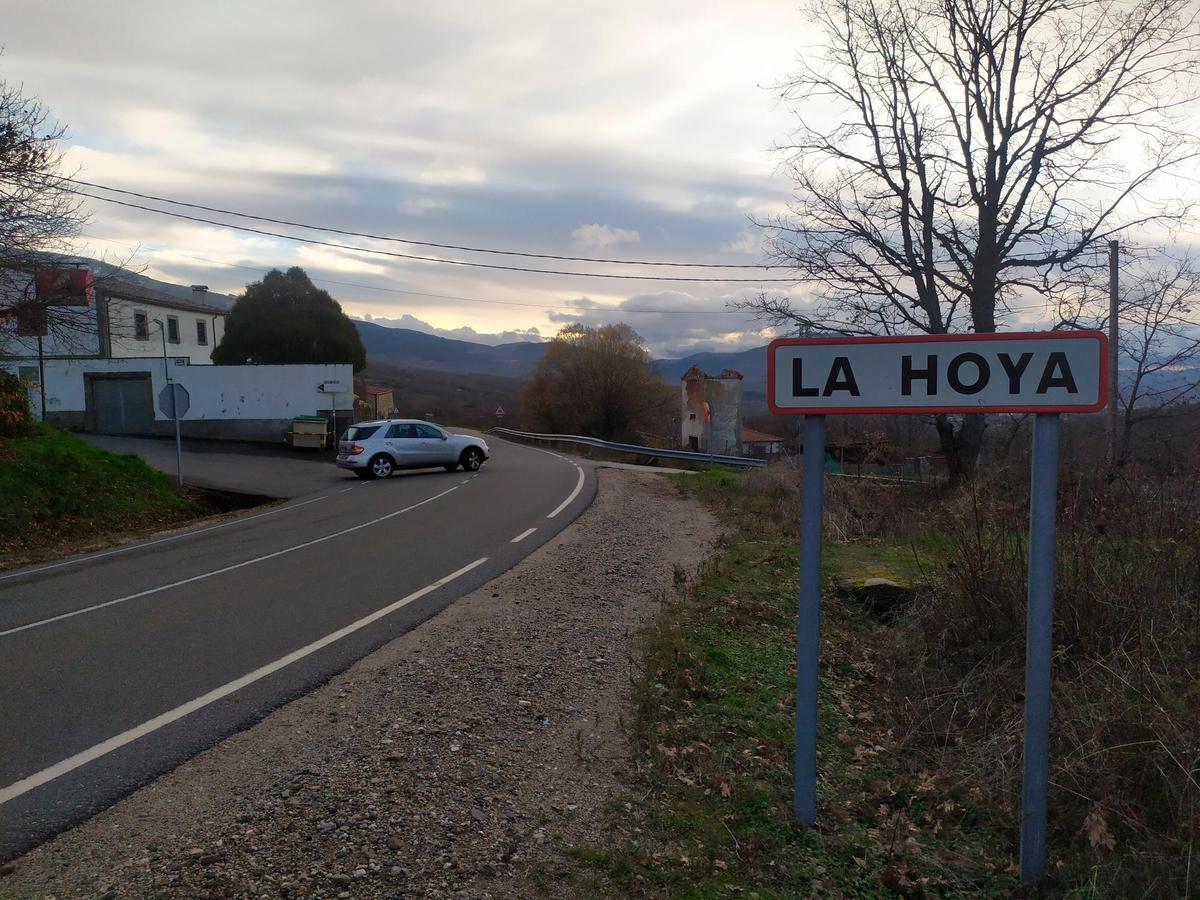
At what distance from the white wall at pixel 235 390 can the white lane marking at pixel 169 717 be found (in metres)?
31.4

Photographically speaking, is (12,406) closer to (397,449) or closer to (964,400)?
(397,449)

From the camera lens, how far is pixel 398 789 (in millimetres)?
4324

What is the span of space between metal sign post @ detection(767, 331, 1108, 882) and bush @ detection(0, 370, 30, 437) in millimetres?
21146

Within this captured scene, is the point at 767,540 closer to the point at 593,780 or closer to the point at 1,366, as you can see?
the point at 593,780

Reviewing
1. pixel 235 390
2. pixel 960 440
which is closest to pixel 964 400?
pixel 960 440

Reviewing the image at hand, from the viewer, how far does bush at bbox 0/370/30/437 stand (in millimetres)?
19797

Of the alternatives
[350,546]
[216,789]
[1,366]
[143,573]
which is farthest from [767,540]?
[1,366]

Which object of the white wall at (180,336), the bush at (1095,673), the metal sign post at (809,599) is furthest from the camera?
the white wall at (180,336)

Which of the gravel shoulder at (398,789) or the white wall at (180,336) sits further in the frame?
the white wall at (180,336)

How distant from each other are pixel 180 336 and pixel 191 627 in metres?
51.6

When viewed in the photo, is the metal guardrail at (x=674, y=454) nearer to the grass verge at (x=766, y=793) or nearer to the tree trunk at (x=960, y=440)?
the tree trunk at (x=960, y=440)

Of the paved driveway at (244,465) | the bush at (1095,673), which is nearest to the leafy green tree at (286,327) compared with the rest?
the paved driveway at (244,465)

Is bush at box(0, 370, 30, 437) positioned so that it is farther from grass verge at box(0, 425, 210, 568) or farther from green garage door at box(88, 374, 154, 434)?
green garage door at box(88, 374, 154, 434)

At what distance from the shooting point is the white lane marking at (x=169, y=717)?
14.6ft
